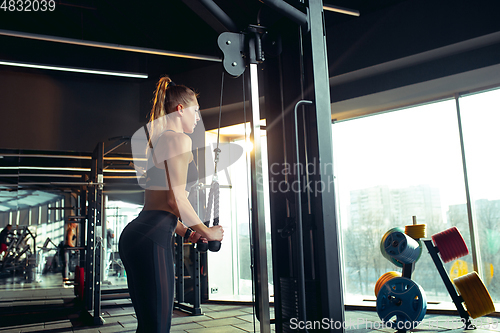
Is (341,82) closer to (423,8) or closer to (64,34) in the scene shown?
(423,8)

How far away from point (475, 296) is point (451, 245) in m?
0.47

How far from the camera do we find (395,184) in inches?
193

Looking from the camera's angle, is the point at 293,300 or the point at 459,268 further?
the point at 459,268

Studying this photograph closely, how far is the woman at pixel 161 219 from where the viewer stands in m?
1.33

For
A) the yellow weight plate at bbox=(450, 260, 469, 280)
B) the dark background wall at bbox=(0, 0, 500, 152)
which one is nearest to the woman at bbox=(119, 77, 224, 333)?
the dark background wall at bbox=(0, 0, 500, 152)

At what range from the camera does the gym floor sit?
12.1 ft

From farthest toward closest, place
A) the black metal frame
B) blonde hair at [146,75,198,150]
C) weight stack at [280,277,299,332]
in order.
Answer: the black metal frame, weight stack at [280,277,299,332], blonde hair at [146,75,198,150]

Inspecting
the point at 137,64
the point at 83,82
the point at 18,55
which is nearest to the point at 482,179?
the point at 137,64

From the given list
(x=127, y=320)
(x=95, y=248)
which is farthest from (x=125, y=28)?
(x=127, y=320)

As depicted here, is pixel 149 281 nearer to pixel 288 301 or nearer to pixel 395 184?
pixel 288 301

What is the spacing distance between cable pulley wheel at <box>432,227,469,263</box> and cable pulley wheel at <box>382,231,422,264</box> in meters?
0.28

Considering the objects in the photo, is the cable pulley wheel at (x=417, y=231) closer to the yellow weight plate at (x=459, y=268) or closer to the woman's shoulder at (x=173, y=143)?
the yellow weight plate at (x=459, y=268)

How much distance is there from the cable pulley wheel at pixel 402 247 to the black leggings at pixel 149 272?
254 cm

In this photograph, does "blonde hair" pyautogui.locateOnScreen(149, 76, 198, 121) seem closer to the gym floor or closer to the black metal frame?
the gym floor
